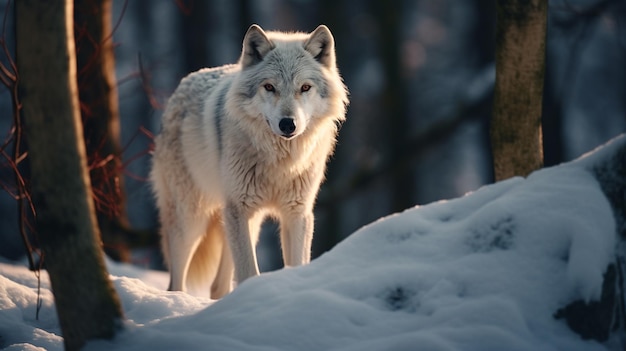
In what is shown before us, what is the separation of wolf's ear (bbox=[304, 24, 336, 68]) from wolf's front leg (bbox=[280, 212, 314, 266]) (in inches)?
48.6

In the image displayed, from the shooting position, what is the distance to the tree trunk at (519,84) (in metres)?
4.54

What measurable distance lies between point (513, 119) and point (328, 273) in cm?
206

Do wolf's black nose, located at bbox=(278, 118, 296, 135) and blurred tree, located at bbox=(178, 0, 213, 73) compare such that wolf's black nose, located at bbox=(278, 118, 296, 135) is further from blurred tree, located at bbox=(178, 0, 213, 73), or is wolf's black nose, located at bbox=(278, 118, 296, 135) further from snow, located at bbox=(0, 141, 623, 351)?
blurred tree, located at bbox=(178, 0, 213, 73)

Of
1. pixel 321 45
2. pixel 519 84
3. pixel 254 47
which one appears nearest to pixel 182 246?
pixel 254 47

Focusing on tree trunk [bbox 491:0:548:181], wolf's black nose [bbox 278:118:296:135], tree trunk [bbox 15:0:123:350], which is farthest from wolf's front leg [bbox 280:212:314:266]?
tree trunk [bbox 15:0:123:350]

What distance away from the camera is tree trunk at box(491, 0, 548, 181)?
4.54 metres

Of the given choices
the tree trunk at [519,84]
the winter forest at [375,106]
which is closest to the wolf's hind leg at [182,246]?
the winter forest at [375,106]

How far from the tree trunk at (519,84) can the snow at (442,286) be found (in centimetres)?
115

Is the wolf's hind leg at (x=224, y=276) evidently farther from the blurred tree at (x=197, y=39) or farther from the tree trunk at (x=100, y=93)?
the blurred tree at (x=197, y=39)

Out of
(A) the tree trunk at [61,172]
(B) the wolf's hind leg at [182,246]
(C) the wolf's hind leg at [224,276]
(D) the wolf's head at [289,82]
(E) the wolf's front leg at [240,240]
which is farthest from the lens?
(C) the wolf's hind leg at [224,276]

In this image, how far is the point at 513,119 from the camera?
470 centimetres

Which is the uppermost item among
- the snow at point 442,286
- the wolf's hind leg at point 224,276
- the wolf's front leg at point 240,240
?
the snow at point 442,286

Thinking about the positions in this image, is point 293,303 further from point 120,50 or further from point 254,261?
point 120,50

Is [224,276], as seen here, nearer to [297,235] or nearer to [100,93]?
[297,235]
